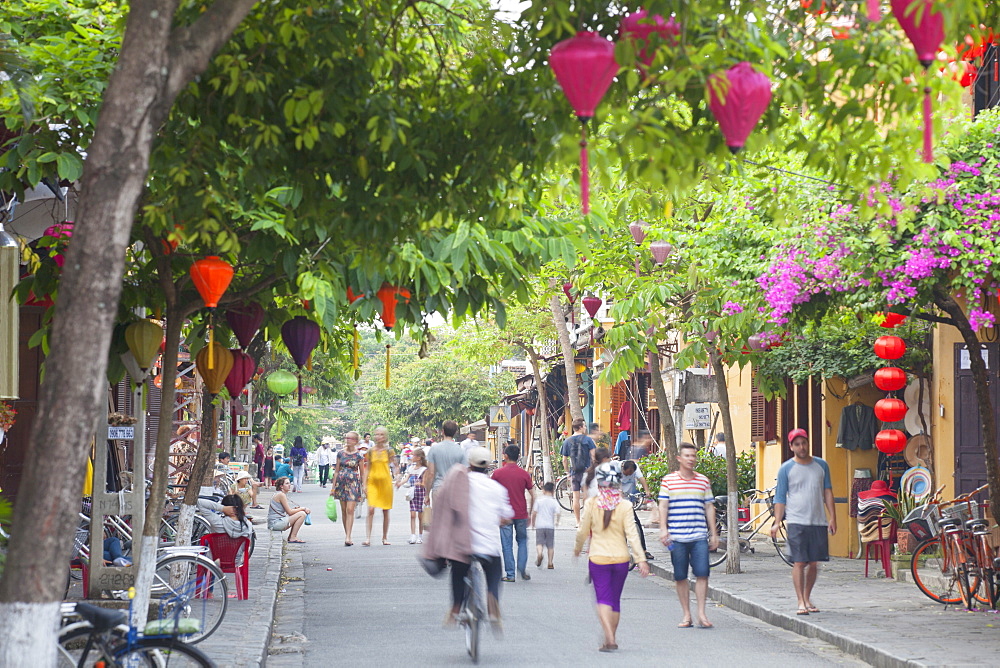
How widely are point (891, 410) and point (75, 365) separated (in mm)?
14184

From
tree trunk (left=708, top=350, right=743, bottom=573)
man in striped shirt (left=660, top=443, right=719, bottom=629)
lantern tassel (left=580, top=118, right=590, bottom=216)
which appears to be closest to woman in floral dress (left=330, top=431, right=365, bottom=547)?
tree trunk (left=708, top=350, right=743, bottom=573)

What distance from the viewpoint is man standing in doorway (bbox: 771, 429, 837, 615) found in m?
12.9

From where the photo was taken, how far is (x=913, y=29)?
18.5ft

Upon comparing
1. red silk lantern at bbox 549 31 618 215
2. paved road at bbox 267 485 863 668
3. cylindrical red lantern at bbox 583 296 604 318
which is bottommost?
paved road at bbox 267 485 863 668

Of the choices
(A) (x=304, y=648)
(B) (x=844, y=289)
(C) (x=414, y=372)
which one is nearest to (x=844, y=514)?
(B) (x=844, y=289)

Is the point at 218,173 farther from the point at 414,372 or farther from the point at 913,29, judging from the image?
the point at 414,372

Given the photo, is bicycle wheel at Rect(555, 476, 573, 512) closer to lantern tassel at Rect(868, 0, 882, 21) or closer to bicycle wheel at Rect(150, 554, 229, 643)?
bicycle wheel at Rect(150, 554, 229, 643)

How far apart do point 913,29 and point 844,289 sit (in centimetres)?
681

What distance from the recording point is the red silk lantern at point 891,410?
1720 cm

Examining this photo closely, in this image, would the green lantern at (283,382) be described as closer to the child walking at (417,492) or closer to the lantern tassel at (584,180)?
the child walking at (417,492)

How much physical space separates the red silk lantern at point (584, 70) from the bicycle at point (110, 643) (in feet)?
10.9

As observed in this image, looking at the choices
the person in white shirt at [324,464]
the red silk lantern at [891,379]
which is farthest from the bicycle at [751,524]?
the person in white shirt at [324,464]

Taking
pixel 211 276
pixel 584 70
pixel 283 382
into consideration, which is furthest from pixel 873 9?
pixel 283 382

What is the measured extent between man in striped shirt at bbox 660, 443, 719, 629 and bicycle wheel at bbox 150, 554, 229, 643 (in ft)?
13.8
